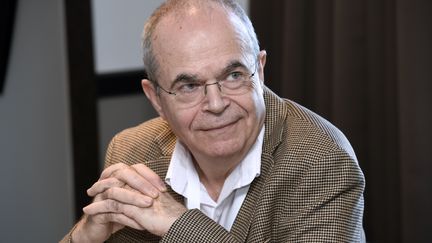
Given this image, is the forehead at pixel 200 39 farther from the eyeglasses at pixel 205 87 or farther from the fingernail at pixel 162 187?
the fingernail at pixel 162 187

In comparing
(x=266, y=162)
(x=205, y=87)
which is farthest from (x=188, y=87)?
(x=266, y=162)

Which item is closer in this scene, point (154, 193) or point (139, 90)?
point (154, 193)

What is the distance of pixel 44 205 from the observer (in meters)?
3.71

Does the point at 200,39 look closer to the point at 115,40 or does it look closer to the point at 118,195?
the point at 118,195

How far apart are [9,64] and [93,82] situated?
1.45ft

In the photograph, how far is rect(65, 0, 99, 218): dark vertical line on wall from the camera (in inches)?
144

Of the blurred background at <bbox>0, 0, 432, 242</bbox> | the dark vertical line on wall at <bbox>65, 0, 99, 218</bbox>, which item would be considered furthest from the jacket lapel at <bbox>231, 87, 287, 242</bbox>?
the dark vertical line on wall at <bbox>65, 0, 99, 218</bbox>

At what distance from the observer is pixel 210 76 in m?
1.63

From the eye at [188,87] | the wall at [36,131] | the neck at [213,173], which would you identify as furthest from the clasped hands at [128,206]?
the wall at [36,131]

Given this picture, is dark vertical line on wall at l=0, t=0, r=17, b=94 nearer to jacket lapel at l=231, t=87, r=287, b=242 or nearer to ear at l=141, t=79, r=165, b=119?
ear at l=141, t=79, r=165, b=119

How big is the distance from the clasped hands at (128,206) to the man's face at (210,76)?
15 centimetres

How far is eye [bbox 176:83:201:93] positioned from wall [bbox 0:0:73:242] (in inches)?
83.2

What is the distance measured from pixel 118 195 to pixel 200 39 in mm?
439

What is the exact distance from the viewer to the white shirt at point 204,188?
1.76 metres
